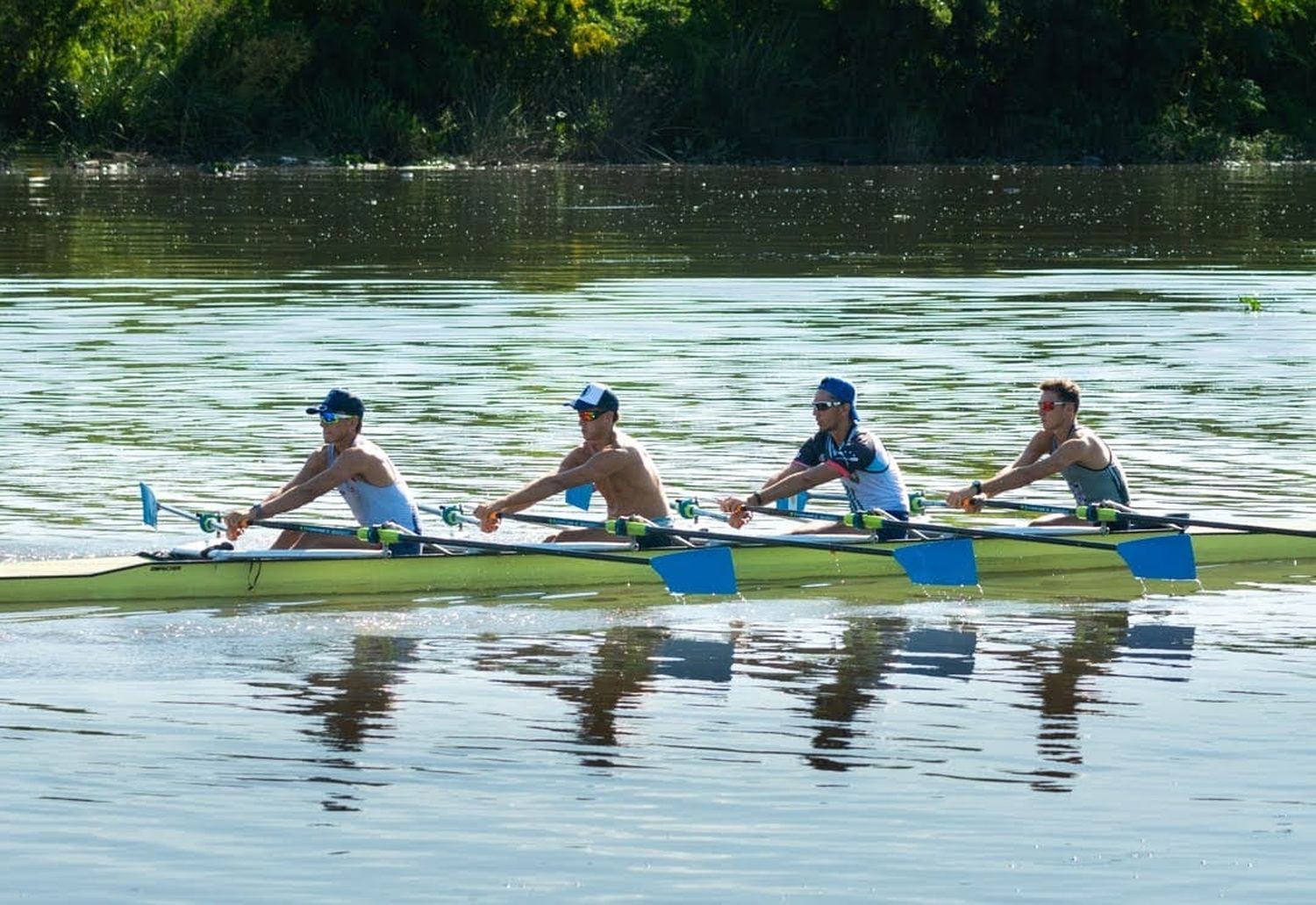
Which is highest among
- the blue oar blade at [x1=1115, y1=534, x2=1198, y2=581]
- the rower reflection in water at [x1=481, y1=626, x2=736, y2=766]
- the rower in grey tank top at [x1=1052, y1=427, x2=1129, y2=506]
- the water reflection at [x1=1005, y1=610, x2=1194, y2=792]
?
→ the rower in grey tank top at [x1=1052, y1=427, x2=1129, y2=506]

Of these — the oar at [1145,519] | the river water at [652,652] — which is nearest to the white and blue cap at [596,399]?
the river water at [652,652]

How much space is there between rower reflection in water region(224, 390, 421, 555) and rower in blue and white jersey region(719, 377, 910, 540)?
2.41 meters

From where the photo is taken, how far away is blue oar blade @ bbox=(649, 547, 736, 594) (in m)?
16.1

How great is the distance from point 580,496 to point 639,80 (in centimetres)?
6501

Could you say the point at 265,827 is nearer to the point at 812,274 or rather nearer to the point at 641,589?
the point at 641,589

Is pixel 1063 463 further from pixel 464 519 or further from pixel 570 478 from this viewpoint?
pixel 464 519

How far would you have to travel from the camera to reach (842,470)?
17328 mm

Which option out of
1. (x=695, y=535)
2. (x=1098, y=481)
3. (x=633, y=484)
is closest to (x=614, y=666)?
(x=695, y=535)

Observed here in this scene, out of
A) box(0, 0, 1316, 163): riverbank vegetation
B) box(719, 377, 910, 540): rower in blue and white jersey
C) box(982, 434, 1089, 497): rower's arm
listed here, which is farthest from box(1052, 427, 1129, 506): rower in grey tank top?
box(0, 0, 1316, 163): riverbank vegetation

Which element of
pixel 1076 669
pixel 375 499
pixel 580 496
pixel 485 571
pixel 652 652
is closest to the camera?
pixel 1076 669

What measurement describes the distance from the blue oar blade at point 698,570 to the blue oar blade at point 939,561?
1.28m

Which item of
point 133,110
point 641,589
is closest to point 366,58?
point 133,110

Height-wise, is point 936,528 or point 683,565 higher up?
point 936,528

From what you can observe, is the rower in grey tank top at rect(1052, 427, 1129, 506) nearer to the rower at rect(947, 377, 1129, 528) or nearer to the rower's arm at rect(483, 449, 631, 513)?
the rower at rect(947, 377, 1129, 528)
